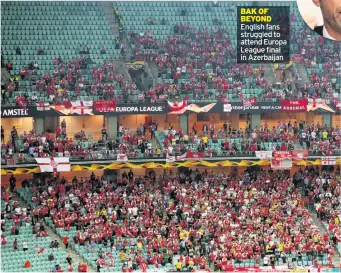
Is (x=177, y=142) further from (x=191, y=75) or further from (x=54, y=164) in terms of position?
(x=54, y=164)

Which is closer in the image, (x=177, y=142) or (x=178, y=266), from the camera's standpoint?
(x=178, y=266)

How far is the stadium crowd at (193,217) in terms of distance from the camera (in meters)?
30.4

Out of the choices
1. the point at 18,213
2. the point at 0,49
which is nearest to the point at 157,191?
the point at 18,213

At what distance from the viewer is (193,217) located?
1261 inches

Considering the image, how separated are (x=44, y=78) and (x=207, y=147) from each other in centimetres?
603

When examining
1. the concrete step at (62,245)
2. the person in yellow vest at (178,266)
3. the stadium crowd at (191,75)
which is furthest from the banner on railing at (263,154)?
the concrete step at (62,245)

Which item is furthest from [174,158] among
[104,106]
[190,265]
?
[190,265]

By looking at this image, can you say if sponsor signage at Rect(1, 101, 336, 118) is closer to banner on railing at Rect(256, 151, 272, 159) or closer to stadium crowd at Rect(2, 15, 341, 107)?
stadium crowd at Rect(2, 15, 341, 107)

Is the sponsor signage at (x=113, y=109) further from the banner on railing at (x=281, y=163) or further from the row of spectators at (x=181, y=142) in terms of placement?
the banner on railing at (x=281, y=163)

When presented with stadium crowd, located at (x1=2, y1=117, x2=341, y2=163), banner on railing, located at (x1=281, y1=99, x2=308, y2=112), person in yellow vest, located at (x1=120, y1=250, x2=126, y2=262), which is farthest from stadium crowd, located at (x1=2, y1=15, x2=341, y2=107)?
person in yellow vest, located at (x1=120, y1=250, x2=126, y2=262)

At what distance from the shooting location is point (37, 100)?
34.2 m

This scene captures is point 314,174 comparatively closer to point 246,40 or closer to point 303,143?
point 303,143

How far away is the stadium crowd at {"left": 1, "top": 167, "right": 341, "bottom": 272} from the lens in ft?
99.6

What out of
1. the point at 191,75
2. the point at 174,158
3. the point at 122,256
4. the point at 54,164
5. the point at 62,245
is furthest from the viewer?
the point at 191,75
